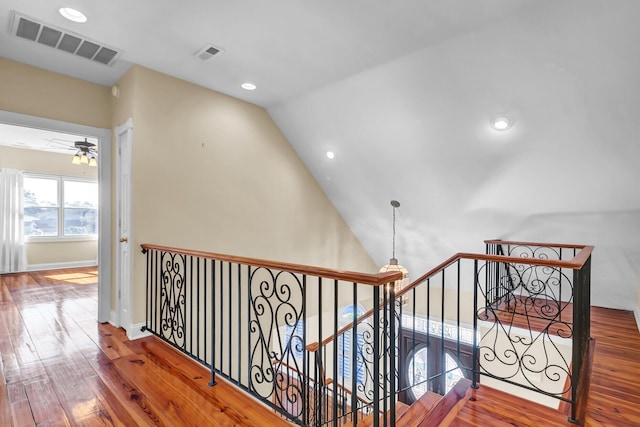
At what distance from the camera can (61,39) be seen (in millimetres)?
2865

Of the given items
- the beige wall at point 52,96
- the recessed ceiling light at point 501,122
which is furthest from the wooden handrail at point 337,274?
the beige wall at point 52,96

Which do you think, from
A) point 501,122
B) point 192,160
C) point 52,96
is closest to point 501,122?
point 501,122

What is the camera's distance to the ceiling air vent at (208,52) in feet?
9.89

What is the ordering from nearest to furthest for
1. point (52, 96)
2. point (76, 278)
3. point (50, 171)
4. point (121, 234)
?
point (52, 96) < point (121, 234) < point (76, 278) < point (50, 171)

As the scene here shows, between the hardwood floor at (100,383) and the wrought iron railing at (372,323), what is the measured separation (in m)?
0.15

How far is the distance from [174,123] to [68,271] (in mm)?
5733

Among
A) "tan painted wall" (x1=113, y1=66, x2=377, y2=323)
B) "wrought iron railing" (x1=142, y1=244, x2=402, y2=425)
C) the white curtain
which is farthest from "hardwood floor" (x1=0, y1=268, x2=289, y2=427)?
the white curtain

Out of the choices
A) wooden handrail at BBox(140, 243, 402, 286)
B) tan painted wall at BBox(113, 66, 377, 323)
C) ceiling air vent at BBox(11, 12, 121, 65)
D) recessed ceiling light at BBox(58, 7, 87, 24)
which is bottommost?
wooden handrail at BBox(140, 243, 402, 286)

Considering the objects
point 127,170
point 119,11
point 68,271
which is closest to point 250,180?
point 127,170

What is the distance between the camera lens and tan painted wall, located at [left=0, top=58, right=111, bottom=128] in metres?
3.22

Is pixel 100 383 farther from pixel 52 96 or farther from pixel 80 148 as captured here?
pixel 80 148

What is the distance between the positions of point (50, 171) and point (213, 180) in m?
5.77

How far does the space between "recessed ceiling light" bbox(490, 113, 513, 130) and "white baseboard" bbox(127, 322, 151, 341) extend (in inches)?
162

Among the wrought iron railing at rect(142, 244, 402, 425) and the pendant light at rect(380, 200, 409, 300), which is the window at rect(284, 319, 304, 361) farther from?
the pendant light at rect(380, 200, 409, 300)
